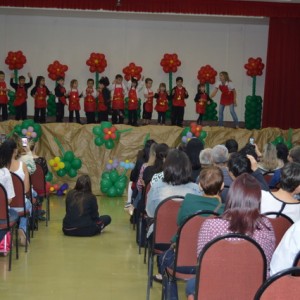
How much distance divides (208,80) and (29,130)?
646 centimetres

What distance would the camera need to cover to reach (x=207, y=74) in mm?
15375

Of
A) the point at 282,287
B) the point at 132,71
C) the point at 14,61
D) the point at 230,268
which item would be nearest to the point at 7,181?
the point at 230,268

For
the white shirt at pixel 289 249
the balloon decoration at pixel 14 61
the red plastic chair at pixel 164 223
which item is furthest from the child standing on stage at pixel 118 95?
the white shirt at pixel 289 249

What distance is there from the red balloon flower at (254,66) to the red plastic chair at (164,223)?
11232 mm

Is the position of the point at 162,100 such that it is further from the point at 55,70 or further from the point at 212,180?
the point at 212,180

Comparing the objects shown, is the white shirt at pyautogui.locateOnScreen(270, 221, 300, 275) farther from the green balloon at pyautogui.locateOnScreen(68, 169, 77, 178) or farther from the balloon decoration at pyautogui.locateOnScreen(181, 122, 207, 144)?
the balloon decoration at pyautogui.locateOnScreen(181, 122, 207, 144)

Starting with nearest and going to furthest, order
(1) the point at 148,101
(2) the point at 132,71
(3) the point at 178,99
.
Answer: (3) the point at 178,99 < (1) the point at 148,101 < (2) the point at 132,71

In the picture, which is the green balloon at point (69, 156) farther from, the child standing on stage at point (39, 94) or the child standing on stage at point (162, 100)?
the child standing on stage at point (162, 100)

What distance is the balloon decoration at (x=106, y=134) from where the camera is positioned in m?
10.1

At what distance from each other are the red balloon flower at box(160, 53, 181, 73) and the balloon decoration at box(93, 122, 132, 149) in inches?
218

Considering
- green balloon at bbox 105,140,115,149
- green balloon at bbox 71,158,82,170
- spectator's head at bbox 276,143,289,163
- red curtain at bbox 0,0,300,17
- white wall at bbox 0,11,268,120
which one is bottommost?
green balloon at bbox 71,158,82,170

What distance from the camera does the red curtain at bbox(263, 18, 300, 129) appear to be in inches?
592

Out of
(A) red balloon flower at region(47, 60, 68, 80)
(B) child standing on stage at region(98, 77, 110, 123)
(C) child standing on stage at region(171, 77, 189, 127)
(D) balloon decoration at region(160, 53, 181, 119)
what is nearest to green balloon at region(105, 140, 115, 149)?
(B) child standing on stage at region(98, 77, 110, 123)

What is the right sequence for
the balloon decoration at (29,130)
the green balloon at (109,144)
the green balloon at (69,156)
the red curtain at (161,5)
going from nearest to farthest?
the balloon decoration at (29,130) → the green balloon at (69,156) → the green balloon at (109,144) → the red curtain at (161,5)
